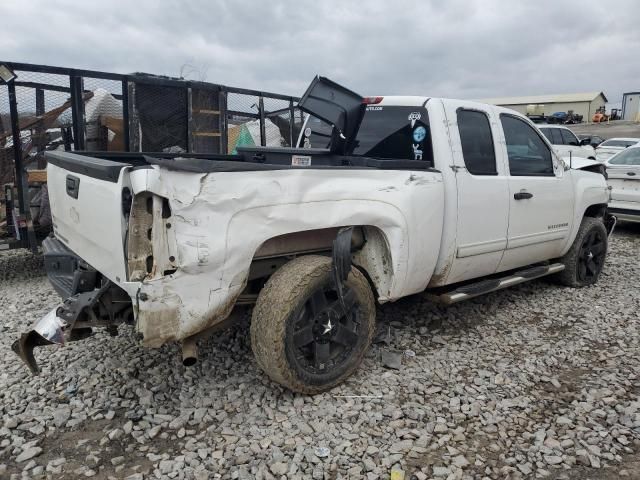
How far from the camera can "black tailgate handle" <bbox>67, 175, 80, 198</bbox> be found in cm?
321

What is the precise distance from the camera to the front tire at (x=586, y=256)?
5.54m

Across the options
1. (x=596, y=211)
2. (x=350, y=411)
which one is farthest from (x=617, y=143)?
(x=350, y=411)

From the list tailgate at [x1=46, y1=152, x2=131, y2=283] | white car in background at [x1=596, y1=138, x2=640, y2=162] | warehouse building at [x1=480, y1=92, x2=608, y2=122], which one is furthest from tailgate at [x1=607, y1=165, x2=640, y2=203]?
warehouse building at [x1=480, y1=92, x2=608, y2=122]

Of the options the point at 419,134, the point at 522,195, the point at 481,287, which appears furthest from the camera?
the point at 522,195

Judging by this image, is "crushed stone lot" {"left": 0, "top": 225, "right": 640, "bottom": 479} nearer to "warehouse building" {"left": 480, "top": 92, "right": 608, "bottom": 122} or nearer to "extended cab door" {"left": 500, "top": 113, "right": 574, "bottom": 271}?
"extended cab door" {"left": 500, "top": 113, "right": 574, "bottom": 271}

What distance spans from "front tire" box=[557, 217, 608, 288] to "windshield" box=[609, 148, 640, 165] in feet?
13.6

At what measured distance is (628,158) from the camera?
925 centimetres

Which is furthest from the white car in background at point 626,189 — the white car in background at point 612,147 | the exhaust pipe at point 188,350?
the exhaust pipe at point 188,350

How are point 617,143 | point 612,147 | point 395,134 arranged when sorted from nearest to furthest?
1. point 395,134
2. point 612,147
3. point 617,143

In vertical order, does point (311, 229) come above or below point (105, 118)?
below

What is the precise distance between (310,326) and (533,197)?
104 inches

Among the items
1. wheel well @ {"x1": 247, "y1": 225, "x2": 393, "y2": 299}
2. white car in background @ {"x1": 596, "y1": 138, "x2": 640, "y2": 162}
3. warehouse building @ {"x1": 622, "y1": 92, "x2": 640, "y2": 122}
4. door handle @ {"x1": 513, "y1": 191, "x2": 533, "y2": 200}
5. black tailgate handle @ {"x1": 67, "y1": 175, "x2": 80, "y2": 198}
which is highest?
warehouse building @ {"x1": 622, "y1": 92, "x2": 640, "y2": 122}

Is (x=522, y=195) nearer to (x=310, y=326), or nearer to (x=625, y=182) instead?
(x=310, y=326)

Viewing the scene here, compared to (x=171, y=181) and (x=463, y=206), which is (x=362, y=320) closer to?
(x=463, y=206)
